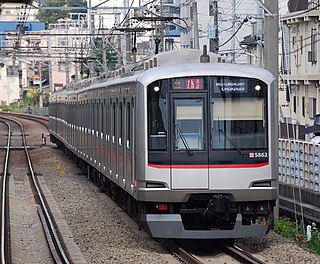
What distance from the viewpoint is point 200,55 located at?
12.9 metres

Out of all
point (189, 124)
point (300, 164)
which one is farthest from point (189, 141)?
point (300, 164)

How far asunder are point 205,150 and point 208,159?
13 cm

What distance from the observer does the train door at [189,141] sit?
1138 centimetres

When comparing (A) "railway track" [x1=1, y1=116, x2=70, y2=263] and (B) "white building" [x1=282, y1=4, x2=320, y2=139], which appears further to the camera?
(B) "white building" [x1=282, y1=4, x2=320, y2=139]

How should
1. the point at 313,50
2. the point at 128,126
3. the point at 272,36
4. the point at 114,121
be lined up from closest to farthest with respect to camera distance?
1. the point at 128,126
2. the point at 272,36
3. the point at 114,121
4. the point at 313,50

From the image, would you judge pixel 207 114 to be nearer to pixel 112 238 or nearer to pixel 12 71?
pixel 112 238

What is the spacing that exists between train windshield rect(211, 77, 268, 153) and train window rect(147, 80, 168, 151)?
0.61 metres

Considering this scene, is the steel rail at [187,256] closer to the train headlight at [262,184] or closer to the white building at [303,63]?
the train headlight at [262,184]

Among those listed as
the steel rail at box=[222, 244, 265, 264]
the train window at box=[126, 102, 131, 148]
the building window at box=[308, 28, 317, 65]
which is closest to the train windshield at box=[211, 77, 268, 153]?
the steel rail at box=[222, 244, 265, 264]

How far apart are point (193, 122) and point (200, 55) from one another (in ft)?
5.44

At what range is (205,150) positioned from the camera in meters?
11.5

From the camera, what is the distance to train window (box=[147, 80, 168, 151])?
11547mm

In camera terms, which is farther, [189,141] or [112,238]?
[112,238]

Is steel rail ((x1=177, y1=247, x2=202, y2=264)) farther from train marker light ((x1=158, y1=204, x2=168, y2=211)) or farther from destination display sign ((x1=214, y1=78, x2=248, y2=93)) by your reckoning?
destination display sign ((x1=214, y1=78, x2=248, y2=93))
